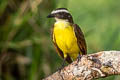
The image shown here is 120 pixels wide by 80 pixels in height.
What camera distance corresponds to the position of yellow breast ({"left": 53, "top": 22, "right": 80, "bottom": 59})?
16.3 ft

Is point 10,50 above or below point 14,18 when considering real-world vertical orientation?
below

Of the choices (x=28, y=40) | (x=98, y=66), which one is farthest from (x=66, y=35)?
(x=28, y=40)

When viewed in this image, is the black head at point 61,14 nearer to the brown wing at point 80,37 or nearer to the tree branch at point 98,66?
the brown wing at point 80,37

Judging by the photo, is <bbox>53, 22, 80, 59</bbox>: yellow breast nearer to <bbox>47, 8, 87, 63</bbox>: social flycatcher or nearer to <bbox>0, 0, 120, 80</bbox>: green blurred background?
<bbox>47, 8, 87, 63</bbox>: social flycatcher

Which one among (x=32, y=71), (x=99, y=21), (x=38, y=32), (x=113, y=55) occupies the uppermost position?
(x=113, y=55)

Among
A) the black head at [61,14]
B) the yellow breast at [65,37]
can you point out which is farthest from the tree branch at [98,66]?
the black head at [61,14]

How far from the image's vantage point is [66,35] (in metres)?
4.97

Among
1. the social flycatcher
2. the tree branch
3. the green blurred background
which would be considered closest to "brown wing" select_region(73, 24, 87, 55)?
the social flycatcher

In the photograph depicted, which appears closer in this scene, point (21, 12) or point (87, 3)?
point (21, 12)

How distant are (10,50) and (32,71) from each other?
522 mm

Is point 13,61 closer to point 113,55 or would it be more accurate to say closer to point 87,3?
point 113,55

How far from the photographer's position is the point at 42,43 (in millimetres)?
6270

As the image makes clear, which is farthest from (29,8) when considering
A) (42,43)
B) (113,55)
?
(113,55)

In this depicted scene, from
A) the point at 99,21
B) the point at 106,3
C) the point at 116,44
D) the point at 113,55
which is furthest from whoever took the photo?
the point at 106,3
